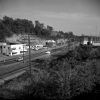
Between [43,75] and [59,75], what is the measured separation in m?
0.74

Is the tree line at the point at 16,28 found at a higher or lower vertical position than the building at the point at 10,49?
higher

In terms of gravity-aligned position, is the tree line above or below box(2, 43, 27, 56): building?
above

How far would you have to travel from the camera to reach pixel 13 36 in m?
22.9

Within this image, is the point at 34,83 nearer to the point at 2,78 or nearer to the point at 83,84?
the point at 83,84

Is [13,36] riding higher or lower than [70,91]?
higher

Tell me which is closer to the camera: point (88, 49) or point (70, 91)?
point (70, 91)

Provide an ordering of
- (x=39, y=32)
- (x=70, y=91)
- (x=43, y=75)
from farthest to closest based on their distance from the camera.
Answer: (x=39, y=32), (x=43, y=75), (x=70, y=91)

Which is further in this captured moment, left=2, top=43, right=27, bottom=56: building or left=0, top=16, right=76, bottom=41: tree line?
left=0, top=16, right=76, bottom=41: tree line

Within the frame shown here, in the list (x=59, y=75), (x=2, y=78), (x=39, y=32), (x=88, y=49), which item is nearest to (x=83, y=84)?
(x=59, y=75)

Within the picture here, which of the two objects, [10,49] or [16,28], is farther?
[16,28]

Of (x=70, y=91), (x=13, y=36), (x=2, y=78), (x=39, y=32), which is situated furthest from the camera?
(x=39, y=32)

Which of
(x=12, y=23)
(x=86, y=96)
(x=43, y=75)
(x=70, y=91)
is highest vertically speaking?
(x=12, y=23)

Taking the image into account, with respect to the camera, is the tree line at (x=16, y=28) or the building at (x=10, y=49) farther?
the tree line at (x=16, y=28)

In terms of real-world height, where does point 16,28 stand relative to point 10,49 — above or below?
above
